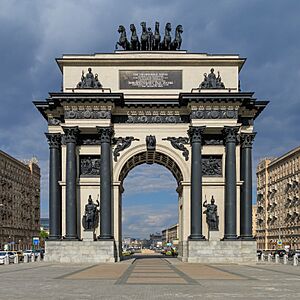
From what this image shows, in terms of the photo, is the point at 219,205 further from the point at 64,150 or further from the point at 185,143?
the point at 64,150

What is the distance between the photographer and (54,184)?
165 feet

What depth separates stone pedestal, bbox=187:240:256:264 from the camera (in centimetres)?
4656

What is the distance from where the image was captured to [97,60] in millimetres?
50812

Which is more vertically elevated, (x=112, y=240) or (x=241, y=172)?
(x=241, y=172)

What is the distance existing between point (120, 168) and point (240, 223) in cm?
1123

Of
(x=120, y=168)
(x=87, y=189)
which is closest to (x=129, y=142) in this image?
(x=120, y=168)

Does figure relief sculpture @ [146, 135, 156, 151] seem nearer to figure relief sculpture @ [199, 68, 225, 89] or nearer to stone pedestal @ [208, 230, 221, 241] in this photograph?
figure relief sculpture @ [199, 68, 225, 89]

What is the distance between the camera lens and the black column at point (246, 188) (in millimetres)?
49312

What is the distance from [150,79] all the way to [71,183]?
1135 centimetres

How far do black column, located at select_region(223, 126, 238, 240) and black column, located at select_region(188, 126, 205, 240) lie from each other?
214 cm

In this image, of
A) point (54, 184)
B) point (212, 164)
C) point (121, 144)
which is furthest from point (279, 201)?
point (54, 184)

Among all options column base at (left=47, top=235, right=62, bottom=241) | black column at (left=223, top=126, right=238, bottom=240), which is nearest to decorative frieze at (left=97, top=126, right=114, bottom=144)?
column base at (left=47, top=235, right=62, bottom=241)

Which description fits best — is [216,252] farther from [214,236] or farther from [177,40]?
[177,40]

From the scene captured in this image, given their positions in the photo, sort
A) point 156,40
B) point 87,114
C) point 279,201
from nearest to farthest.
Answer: point 87,114, point 156,40, point 279,201
